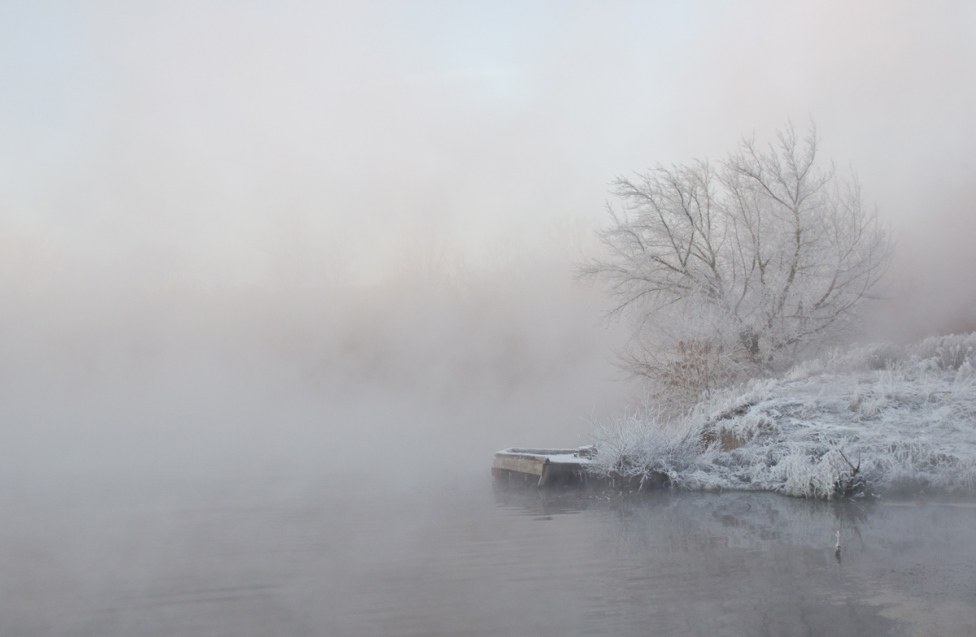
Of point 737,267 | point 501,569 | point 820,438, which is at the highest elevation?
point 737,267

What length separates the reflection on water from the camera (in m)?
→ 5.02

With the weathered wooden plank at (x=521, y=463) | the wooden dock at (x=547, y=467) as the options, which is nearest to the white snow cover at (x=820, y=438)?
the wooden dock at (x=547, y=467)

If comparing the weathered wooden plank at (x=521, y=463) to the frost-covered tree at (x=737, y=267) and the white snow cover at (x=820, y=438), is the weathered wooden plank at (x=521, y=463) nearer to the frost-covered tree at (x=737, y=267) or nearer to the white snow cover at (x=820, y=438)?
the white snow cover at (x=820, y=438)

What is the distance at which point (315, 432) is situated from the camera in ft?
85.9

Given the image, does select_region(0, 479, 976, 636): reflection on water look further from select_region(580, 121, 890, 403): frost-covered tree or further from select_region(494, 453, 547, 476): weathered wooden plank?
select_region(580, 121, 890, 403): frost-covered tree

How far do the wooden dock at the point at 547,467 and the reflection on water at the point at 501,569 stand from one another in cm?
142

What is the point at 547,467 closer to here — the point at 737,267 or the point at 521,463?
the point at 521,463

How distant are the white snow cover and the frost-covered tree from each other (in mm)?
→ 4214

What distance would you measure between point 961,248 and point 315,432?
22943mm

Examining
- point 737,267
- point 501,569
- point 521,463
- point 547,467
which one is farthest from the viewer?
point 737,267

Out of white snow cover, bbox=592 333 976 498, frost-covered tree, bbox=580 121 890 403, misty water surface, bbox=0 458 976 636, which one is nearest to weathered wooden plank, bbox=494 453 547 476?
white snow cover, bbox=592 333 976 498

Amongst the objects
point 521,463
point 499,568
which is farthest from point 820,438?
point 499,568

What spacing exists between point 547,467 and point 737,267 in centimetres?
987

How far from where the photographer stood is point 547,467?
12273 millimetres
